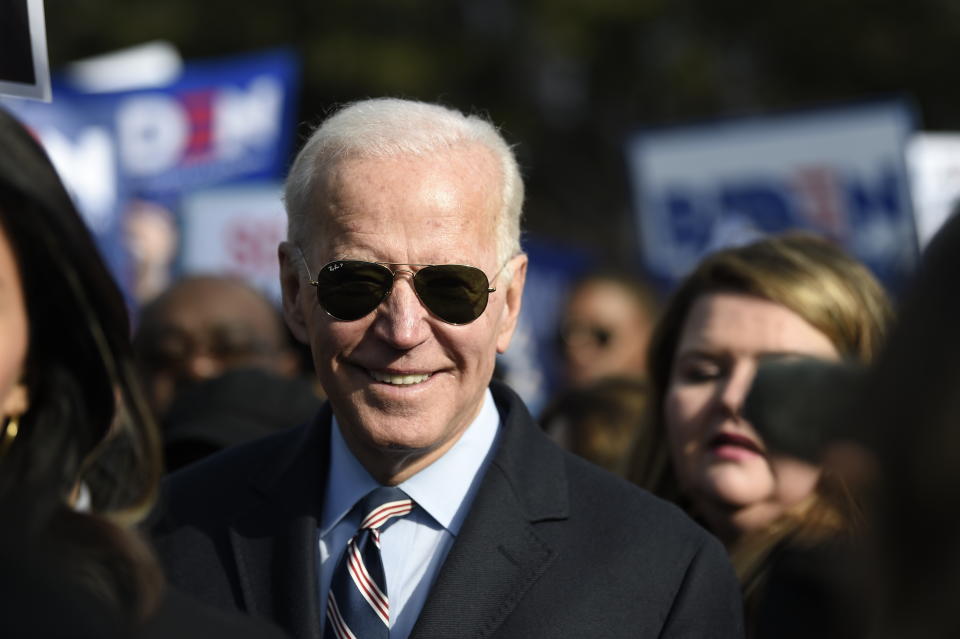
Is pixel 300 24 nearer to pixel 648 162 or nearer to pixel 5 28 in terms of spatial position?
pixel 648 162

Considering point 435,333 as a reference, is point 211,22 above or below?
below

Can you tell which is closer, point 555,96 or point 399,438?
point 399,438

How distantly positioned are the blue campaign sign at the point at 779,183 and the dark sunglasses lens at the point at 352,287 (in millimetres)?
5066

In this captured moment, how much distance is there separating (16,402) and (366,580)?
881 millimetres

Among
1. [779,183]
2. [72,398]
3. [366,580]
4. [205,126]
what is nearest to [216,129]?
[205,126]

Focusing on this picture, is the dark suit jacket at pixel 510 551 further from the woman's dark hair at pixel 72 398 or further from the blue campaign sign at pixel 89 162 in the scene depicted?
the blue campaign sign at pixel 89 162

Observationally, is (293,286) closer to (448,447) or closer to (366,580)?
(448,447)

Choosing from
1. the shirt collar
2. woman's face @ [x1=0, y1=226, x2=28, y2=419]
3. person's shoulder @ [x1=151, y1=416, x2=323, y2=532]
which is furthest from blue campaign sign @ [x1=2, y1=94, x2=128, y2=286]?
woman's face @ [x1=0, y1=226, x2=28, y2=419]

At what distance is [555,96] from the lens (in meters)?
23.3

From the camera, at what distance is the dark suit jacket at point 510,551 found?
2.63m

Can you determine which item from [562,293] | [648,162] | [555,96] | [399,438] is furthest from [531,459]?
[555,96]

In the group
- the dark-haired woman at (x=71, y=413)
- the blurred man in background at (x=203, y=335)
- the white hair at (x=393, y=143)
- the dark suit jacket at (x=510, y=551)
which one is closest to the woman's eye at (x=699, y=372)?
the dark suit jacket at (x=510, y=551)

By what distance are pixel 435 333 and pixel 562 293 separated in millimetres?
6915

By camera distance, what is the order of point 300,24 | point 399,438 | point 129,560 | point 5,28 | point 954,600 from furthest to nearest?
point 300,24 → point 399,438 → point 5,28 → point 129,560 → point 954,600
